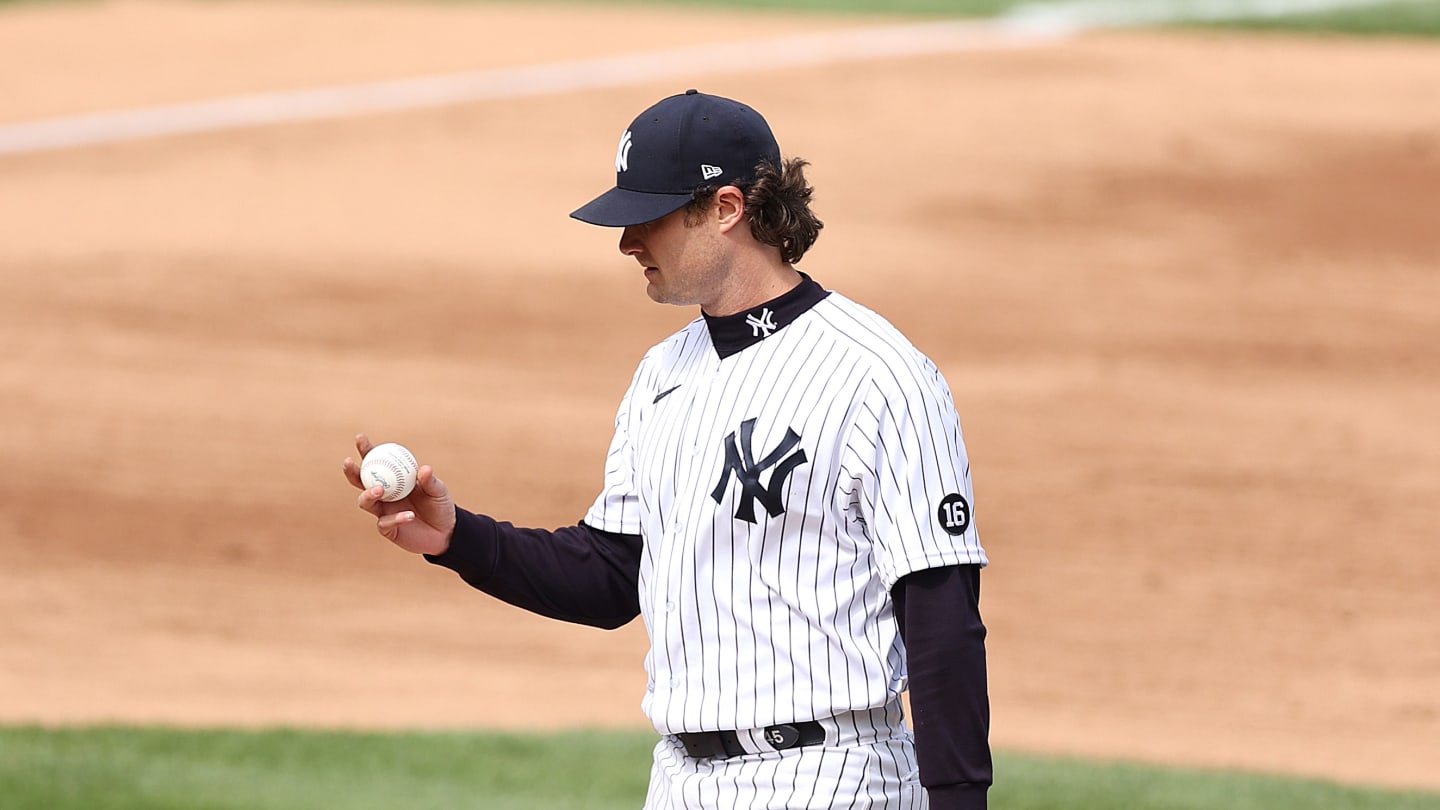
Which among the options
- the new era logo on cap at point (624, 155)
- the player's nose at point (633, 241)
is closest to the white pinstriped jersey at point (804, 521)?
the player's nose at point (633, 241)

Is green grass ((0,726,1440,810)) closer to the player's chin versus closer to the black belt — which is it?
the black belt

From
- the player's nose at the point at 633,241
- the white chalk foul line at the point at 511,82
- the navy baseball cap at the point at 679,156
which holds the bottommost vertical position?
the player's nose at the point at 633,241

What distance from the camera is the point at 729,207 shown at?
11.3 feet

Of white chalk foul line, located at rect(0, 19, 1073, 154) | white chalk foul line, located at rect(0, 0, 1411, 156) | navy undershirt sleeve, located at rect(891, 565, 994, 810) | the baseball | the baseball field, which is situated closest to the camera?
navy undershirt sleeve, located at rect(891, 565, 994, 810)

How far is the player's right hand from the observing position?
365 cm

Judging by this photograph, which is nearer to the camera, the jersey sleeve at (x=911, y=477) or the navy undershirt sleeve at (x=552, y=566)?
the jersey sleeve at (x=911, y=477)

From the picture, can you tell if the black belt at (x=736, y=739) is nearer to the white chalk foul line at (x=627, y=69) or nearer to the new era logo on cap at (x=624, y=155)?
the new era logo on cap at (x=624, y=155)

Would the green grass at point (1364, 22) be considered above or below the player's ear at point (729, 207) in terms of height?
above

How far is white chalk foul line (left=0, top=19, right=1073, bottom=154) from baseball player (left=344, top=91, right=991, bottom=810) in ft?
51.1

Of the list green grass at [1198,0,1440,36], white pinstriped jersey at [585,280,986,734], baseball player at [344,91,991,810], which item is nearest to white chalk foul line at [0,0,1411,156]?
green grass at [1198,0,1440,36]

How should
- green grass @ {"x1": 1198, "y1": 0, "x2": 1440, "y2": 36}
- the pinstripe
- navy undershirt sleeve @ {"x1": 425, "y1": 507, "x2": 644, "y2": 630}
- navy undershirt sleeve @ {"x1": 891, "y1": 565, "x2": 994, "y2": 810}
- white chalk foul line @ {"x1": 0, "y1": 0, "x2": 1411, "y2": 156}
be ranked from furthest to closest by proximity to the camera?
1. green grass @ {"x1": 1198, "y1": 0, "x2": 1440, "y2": 36}
2. white chalk foul line @ {"x1": 0, "y1": 0, "x2": 1411, "y2": 156}
3. navy undershirt sleeve @ {"x1": 425, "y1": 507, "x2": 644, "y2": 630}
4. the pinstripe
5. navy undershirt sleeve @ {"x1": 891, "y1": 565, "x2": 994, "y2": 810}

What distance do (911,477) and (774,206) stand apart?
54cm

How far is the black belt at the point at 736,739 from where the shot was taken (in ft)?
11.0

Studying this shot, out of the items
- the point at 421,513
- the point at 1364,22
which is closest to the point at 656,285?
the point at 421,513
